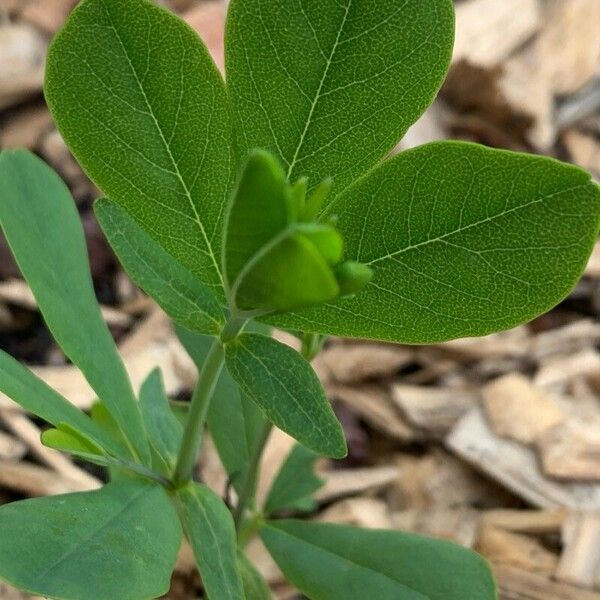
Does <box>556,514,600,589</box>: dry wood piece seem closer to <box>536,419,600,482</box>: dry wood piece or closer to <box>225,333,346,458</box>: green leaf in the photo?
<box>536,419,600,482</box>: dry wood piece

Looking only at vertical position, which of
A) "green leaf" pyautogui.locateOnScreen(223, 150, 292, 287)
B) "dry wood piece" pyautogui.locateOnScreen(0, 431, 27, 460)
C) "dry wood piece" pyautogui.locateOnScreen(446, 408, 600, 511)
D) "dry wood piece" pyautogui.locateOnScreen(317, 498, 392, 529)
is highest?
"green leaf" pyautogui.locateOnScreen(223, 150, 292, 287)

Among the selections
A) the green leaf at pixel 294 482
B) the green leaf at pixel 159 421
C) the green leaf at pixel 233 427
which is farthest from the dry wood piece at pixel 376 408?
the green leaf at pixel 159 421

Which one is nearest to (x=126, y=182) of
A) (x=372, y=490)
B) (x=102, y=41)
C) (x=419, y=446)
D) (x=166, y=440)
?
(x=102, y=41)

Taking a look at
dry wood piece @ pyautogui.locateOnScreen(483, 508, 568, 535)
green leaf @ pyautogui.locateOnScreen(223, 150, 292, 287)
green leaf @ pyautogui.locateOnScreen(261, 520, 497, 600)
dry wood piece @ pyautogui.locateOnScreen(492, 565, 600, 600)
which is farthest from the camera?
dry wood piece @ pyautogui.locateOnScreen(483, 508, 568, 535)

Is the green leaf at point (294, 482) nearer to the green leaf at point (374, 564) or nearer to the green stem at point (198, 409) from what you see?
the green leaf at point (374, 564)

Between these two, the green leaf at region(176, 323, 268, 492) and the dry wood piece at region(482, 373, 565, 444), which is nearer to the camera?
the green leaf at region(176, 323, 268, 492)

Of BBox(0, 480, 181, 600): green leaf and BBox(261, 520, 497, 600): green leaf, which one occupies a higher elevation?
BBox(0, 480, 181, 600): green leaf

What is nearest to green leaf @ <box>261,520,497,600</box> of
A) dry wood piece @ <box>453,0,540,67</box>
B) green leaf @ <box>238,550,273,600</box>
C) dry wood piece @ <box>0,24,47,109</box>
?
green leaf @ <box>238,550,273,600</box>
